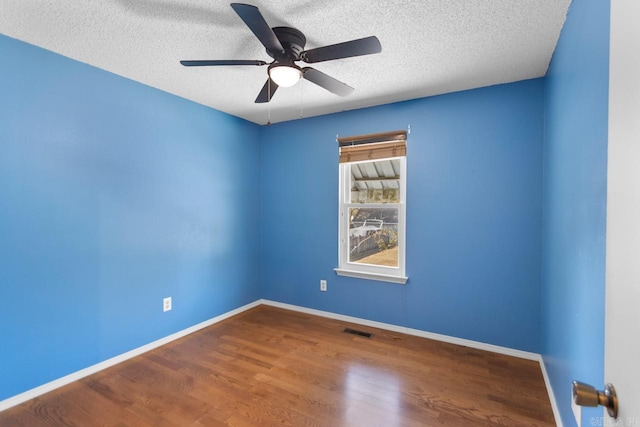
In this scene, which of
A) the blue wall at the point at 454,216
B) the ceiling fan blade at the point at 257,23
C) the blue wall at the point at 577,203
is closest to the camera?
the blue wall at the point at 577,203

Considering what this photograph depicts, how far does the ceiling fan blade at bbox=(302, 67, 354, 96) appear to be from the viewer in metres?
1.84

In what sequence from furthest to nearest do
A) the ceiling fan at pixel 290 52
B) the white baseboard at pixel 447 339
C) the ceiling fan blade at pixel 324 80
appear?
the white baseboard at pixel 447 339
the ceiling fan blade at pixel 324 80
the ceiling fan at pixel 290 52

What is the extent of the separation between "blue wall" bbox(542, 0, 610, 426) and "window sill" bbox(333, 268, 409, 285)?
3.93 feet

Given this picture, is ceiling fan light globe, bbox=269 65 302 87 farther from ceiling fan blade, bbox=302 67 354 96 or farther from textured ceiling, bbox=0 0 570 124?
textured ceiling, bbox=0 0 570 124

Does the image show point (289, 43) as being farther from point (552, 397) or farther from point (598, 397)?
Result: point (552, 397)

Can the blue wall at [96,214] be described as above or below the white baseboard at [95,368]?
above

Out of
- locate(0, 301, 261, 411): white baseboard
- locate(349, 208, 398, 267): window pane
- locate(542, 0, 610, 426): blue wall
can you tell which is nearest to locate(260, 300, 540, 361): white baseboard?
locate(542, 0, 610, 426): blue wall

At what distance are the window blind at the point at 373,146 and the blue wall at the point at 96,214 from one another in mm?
1389

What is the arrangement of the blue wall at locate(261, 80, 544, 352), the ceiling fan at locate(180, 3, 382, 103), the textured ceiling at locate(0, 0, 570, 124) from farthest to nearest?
the blue wall at locate(261, 80, 544, 352), the textured ceiling at locate(0, 0, 570, 124), the ceiling fan at locate(180, 3, 382, 103)

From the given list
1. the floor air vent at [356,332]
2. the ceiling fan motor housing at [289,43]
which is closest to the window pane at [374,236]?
the floor air vent at [356,332]

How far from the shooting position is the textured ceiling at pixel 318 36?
1.59 metres

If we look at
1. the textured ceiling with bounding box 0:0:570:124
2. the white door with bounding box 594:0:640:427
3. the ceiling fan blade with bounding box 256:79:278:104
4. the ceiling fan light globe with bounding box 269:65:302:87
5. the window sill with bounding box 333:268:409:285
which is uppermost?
the textured ceiling with bounding box 0:0:570:124

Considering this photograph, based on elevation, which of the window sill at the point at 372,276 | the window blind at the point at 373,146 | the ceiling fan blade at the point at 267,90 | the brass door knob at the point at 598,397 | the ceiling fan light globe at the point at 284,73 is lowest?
the window sill at the point at 372,276

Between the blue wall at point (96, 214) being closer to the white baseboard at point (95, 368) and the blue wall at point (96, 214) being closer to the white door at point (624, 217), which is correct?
the white baseboard at point (95, 368)
